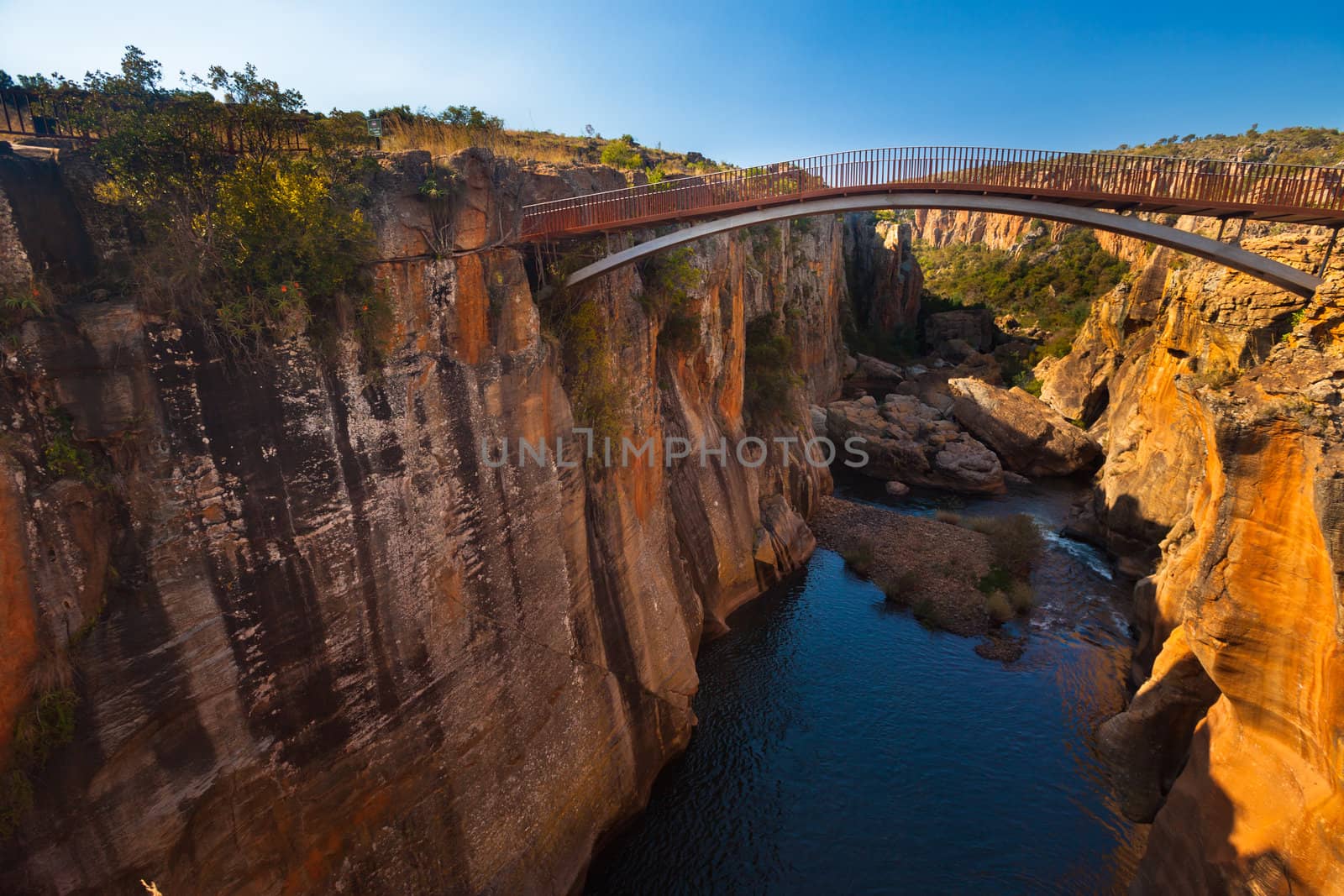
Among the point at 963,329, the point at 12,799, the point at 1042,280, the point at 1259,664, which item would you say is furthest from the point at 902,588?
the point at 1042,280

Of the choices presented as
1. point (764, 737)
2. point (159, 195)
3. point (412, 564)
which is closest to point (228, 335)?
point (159, 195)

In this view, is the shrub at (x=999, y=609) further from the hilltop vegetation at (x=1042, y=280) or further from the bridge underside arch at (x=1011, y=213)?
the hilltop vegetation at (x=1042, y=280)

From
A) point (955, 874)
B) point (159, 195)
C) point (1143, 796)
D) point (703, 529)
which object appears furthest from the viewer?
point (703, 529)

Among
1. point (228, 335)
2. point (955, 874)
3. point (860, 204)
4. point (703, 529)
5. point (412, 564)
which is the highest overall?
point (860, 204)

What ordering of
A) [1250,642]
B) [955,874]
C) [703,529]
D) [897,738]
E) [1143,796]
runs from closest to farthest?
1. [1250,642]
2. [955,874]
3. [1143,796]
4. [897,738]
5. [703,529]

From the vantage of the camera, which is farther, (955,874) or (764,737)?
(764,737)

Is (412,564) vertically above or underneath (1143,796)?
above

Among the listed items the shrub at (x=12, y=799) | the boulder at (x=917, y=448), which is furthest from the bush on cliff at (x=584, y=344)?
the boulder at (x=917, y=448)

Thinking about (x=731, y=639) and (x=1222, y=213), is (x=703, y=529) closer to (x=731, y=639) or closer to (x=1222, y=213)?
(x=731, y=639)

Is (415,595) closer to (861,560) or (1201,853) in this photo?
(1201,853)
